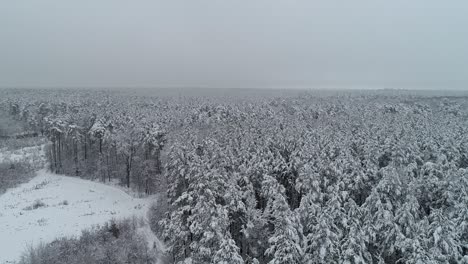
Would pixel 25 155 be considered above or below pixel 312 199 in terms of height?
below

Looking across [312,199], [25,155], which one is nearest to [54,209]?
[25,155]

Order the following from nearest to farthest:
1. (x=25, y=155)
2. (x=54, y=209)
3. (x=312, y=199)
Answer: (x=312, y=199)
(x=54, y=209)
(x=25, y=155)

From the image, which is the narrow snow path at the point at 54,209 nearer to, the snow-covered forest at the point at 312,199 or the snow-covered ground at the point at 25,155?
the snow-covered forest at the point at 312,199

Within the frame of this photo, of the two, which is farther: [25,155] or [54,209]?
[25,155]

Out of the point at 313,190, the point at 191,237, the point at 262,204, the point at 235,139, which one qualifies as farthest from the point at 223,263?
the point at 235,139

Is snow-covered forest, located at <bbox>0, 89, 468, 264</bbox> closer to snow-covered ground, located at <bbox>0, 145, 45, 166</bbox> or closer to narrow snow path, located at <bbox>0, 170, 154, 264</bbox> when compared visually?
narrow snow path, located at <bbox>0, 170, 154, 264</bbox>

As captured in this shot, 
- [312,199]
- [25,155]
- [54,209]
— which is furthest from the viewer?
[25,155]

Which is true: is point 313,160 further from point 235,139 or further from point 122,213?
point 122,213

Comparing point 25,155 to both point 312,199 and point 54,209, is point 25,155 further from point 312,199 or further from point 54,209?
point 312,199

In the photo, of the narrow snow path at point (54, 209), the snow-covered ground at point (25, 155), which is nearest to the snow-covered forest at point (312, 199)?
the narrow snow path at point (54, 209)

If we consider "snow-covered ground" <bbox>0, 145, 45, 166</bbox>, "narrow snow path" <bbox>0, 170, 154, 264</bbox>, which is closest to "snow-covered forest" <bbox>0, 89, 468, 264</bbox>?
"narrow snow path" <bbox>0, 170, 154, 264</bbox>
